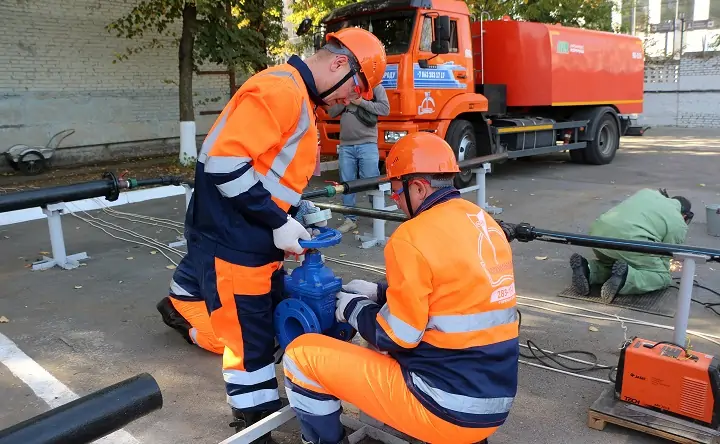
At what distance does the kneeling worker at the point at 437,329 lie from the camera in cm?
214

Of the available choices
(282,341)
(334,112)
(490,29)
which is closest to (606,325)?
(282,341)

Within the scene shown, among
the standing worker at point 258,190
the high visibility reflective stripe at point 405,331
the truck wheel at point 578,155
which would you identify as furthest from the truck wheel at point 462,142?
the high visibility reflective stripe at point 405,331

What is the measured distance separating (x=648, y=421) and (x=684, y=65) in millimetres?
24159

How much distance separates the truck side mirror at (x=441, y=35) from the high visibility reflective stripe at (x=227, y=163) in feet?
23.5

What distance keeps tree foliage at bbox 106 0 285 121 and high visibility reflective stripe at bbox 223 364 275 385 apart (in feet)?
31.4

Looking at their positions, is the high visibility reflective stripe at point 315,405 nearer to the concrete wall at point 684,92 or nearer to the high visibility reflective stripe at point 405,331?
the high visibility reflective stripe at point 405,331

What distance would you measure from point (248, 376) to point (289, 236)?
703 millimetres

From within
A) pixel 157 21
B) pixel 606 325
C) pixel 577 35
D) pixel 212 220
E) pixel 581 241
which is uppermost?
pixel 157 21

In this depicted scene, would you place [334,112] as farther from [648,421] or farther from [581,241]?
[648,421]

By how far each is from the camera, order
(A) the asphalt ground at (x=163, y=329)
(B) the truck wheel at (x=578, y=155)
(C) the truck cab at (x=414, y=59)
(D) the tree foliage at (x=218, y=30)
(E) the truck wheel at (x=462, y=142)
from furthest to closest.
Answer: (B) the truck wheel at (x=578, y=155), (D) the tree foliage at (x=218, y=30), (E) the truck wheel at (x=462, y=142), (C) the truck cab at (x=414, y=59), (A) the asphalt ground at (x=163, y=329)

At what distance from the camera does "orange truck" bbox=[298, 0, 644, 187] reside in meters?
9.23

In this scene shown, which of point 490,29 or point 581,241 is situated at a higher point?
point 490,29

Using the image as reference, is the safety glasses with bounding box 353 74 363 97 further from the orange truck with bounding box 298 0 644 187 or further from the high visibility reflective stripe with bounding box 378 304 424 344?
the orange truck with bounding box 298 0 644 187

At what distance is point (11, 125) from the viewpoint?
1247 centimetres
